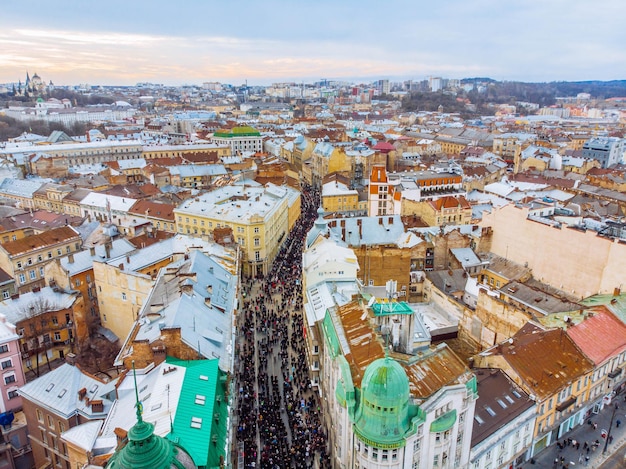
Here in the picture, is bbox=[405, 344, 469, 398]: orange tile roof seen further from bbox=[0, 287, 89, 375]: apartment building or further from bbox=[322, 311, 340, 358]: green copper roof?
bbox=[0, 287, 89, 375]: apartment building

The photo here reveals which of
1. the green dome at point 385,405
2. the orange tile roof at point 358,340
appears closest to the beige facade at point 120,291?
the orange tile roof at point 358,340

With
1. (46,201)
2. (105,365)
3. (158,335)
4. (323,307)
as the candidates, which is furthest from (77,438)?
(46,201)

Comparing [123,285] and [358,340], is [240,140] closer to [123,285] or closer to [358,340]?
[123,285]

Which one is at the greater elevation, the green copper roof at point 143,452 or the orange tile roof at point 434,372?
the green copper roof at point 143,452

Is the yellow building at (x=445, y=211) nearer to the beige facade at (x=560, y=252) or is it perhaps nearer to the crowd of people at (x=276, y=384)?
the beige facade at (x=560, y=252)

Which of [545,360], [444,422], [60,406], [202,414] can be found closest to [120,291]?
[60,406]

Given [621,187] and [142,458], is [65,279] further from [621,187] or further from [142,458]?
[621,187]
